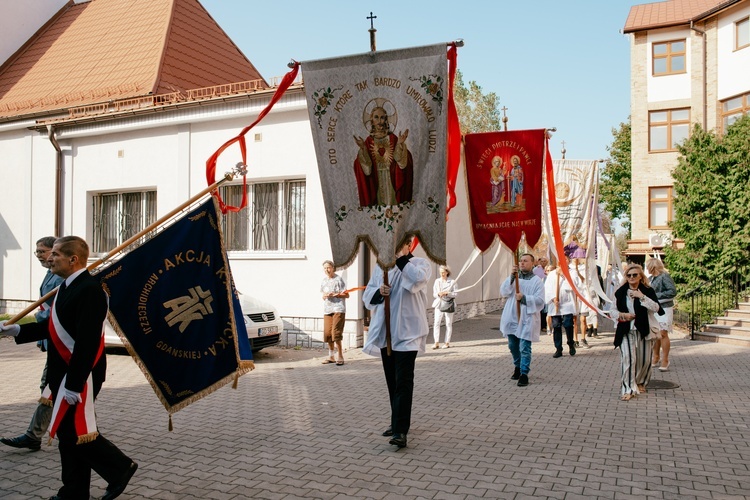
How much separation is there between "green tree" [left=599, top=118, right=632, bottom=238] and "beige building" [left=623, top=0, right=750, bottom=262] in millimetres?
12905

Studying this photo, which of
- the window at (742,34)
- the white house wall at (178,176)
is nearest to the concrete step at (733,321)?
the white house wall at (178,176)

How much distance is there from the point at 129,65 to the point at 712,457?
1821 cm

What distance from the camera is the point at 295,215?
1397 centimetres

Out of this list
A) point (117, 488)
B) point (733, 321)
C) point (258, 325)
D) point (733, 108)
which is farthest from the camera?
point (733, 108)

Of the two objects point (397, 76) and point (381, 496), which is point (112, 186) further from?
point (381, 496)

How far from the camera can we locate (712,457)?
5832 millimetres

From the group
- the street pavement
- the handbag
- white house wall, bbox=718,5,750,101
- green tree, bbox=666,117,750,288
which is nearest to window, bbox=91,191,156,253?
the street pavement

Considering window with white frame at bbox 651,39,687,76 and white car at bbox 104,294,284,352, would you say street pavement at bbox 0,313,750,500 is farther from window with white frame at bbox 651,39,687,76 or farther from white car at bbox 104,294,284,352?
window with white frame at bbox 651,39,687,76

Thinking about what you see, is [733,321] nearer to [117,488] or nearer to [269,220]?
[269,220]

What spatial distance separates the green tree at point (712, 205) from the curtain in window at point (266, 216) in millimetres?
14635

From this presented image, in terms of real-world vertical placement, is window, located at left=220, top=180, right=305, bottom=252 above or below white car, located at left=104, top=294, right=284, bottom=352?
above

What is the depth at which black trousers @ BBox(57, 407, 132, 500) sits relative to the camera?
172 inches

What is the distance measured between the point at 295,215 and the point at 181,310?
8791mm

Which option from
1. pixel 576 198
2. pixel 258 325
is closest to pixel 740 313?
pixel 576 198
